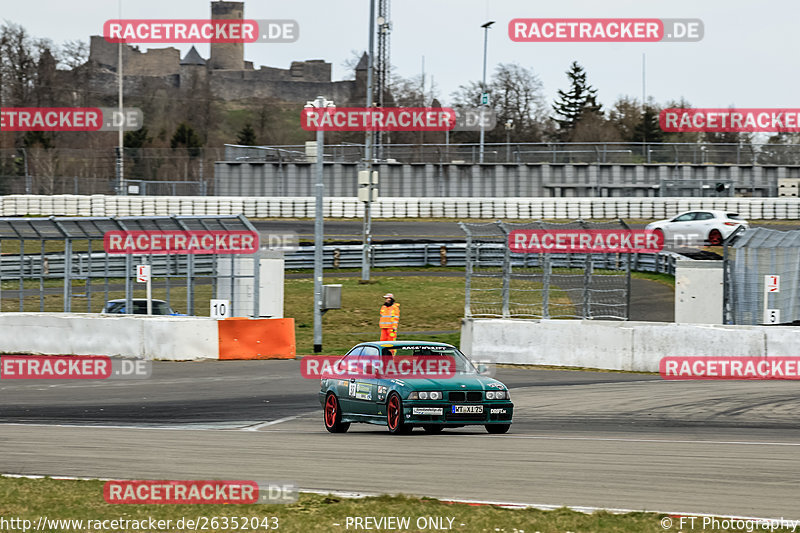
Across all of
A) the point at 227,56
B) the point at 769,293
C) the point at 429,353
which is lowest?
the point at 429,353

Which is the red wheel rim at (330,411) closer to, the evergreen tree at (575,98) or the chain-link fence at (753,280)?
the chain-link fence at (753,280)

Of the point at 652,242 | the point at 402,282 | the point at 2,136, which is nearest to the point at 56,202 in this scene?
the point at 402,282

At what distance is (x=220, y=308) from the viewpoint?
875 inches

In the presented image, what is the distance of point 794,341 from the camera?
18328 mm

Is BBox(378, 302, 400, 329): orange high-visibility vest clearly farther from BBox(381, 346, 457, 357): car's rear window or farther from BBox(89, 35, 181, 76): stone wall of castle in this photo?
BBox(89, 35, 181, 76): stone wall of castle

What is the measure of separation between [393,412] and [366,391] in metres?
0.59

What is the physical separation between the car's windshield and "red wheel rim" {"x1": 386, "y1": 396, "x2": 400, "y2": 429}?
2.62 feet

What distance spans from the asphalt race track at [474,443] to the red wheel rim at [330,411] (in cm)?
25

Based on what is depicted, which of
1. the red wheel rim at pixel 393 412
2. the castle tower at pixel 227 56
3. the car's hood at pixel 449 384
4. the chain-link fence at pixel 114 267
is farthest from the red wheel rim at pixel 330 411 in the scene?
the castle tower at pixel 227 56

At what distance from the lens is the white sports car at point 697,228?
35.2m

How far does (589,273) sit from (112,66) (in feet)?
501

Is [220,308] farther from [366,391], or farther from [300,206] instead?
[300,206]

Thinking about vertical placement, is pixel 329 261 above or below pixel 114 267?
above

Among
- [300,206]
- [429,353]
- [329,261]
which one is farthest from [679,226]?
[429,353]
